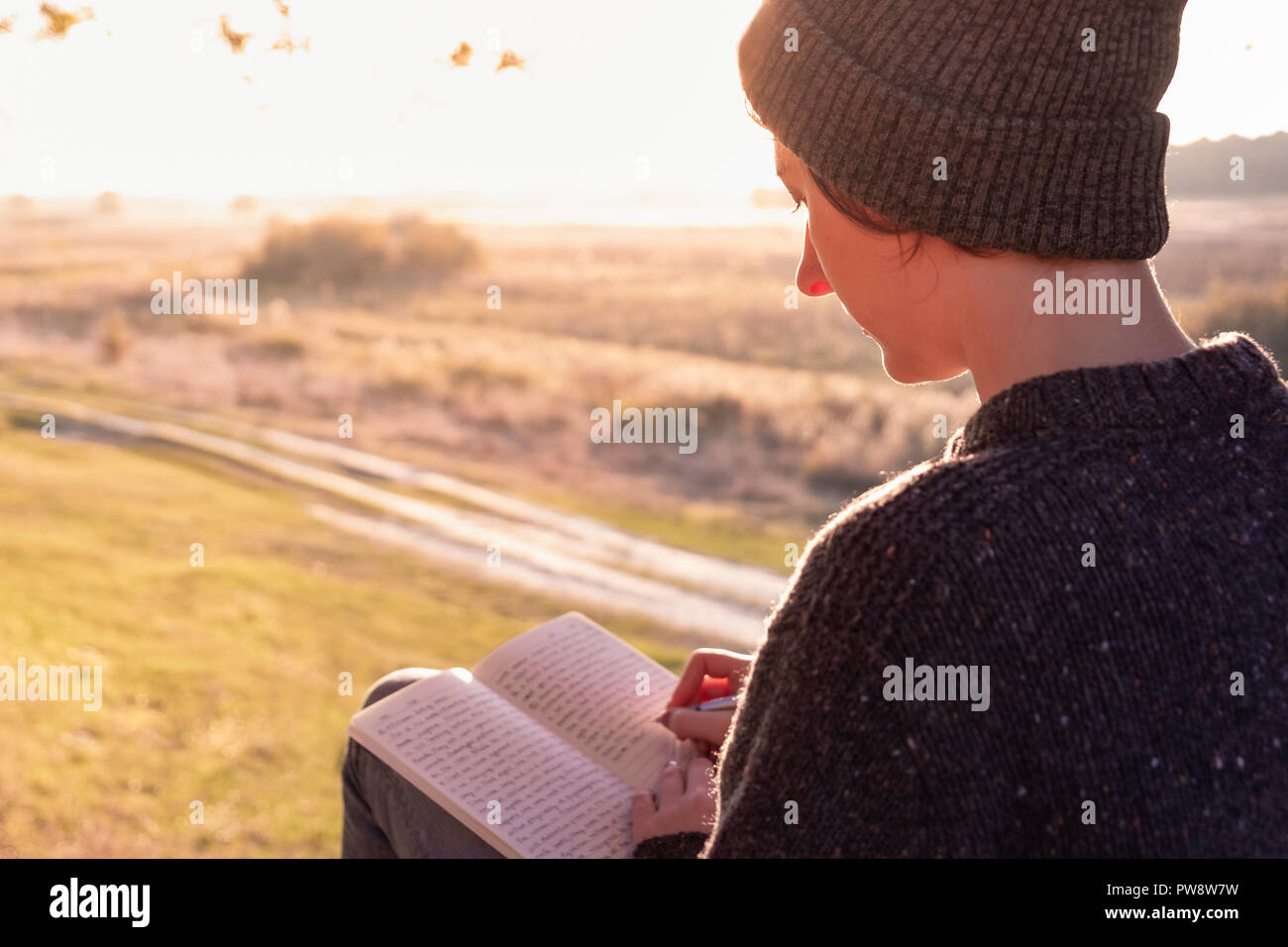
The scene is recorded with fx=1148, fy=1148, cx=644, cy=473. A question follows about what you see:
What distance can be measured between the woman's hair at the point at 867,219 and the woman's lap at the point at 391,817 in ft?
3.04

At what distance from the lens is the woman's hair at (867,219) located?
1170 mm

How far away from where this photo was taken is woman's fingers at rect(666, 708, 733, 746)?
170cm

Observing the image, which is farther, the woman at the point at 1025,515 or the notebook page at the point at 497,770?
the notebook page at the point at 497,770

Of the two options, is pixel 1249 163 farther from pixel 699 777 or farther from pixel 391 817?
pixel 391 817

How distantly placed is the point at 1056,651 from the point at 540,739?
991 mm

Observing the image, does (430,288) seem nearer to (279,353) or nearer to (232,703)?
(279,353)

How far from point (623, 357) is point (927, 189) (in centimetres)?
1442

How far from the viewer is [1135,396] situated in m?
1.02

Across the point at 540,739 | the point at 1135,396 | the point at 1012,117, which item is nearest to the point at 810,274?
the point at 1012,117

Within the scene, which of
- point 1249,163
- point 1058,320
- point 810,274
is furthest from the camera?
point 1249,163

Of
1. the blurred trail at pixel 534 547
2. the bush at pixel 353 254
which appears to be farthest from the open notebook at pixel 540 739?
the bush at pixel 353 254

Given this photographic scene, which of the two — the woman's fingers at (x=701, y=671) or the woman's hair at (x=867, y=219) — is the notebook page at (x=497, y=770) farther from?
the woman's hair at (x=867, y=219)
